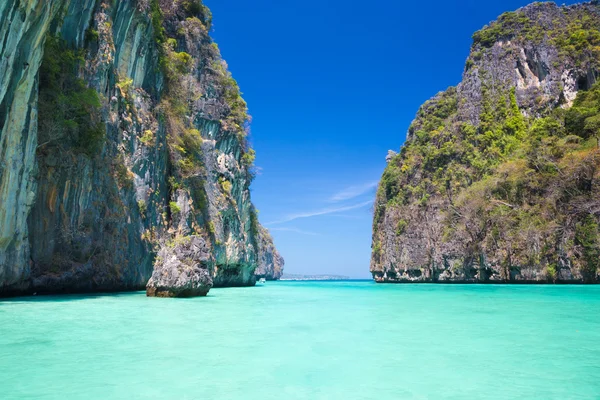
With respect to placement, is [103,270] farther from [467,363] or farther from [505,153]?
[505,153]

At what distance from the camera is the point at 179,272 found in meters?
14.1

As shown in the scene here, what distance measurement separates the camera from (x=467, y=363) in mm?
4980

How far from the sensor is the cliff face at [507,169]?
26.7 m

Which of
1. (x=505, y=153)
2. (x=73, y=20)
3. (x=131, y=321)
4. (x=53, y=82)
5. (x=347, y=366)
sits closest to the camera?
(x=347, y=366)

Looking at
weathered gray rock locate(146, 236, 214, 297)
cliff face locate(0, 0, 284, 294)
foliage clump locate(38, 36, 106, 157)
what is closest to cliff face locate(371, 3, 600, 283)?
cliff face locate(0, 0, 284, 294)

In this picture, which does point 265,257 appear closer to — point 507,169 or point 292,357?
point 507,169

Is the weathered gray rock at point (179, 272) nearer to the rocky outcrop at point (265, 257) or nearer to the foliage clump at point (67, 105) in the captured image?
the foliage clump at point (67, 105)

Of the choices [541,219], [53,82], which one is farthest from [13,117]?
[541,219]

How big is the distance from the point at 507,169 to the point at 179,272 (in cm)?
2685

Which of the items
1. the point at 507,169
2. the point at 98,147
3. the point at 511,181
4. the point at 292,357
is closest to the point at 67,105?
the point at 98,147

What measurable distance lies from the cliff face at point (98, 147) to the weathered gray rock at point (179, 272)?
1565 millimetres

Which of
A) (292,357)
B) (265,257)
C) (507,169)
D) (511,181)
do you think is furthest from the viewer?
(265,257)

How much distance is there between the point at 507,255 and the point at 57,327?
30.0 metres

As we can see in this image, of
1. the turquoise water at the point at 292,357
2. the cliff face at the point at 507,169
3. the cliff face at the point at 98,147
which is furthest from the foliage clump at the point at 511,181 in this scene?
the cliff face at the point at 98,147
